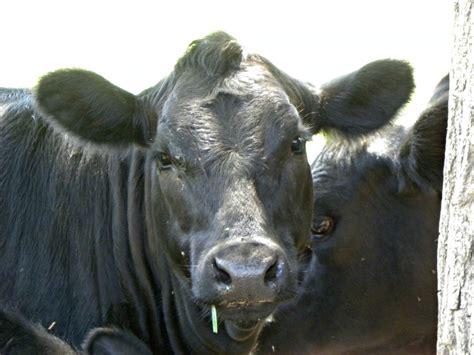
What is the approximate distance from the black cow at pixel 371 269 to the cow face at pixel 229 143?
1032 millimetres

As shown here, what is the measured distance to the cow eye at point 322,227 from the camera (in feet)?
32.1

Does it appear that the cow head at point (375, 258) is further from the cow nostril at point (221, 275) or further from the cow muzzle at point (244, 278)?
the cow nostril at point (221, 275)

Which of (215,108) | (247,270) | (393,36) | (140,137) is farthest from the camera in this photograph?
(393,36)

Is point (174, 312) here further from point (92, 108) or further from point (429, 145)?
point (429, 145)

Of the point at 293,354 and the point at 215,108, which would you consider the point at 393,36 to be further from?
the point at 215,108

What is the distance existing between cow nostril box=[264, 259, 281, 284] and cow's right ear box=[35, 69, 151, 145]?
165 cm

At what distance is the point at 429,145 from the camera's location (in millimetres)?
9062

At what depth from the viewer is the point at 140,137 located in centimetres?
848

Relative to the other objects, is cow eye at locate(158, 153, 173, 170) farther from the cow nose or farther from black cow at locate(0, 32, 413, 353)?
the cow nose

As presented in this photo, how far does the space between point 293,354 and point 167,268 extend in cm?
157

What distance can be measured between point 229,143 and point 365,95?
1425mm

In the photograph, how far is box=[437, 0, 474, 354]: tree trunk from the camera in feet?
18.2

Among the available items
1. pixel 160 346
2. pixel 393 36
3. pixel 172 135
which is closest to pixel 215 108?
pixel 172 135

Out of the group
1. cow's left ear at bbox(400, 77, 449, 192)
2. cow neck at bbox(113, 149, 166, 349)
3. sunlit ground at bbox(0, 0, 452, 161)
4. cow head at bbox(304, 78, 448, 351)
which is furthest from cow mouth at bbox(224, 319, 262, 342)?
sunlit ground at bbox(0, 0, 452, 161)
